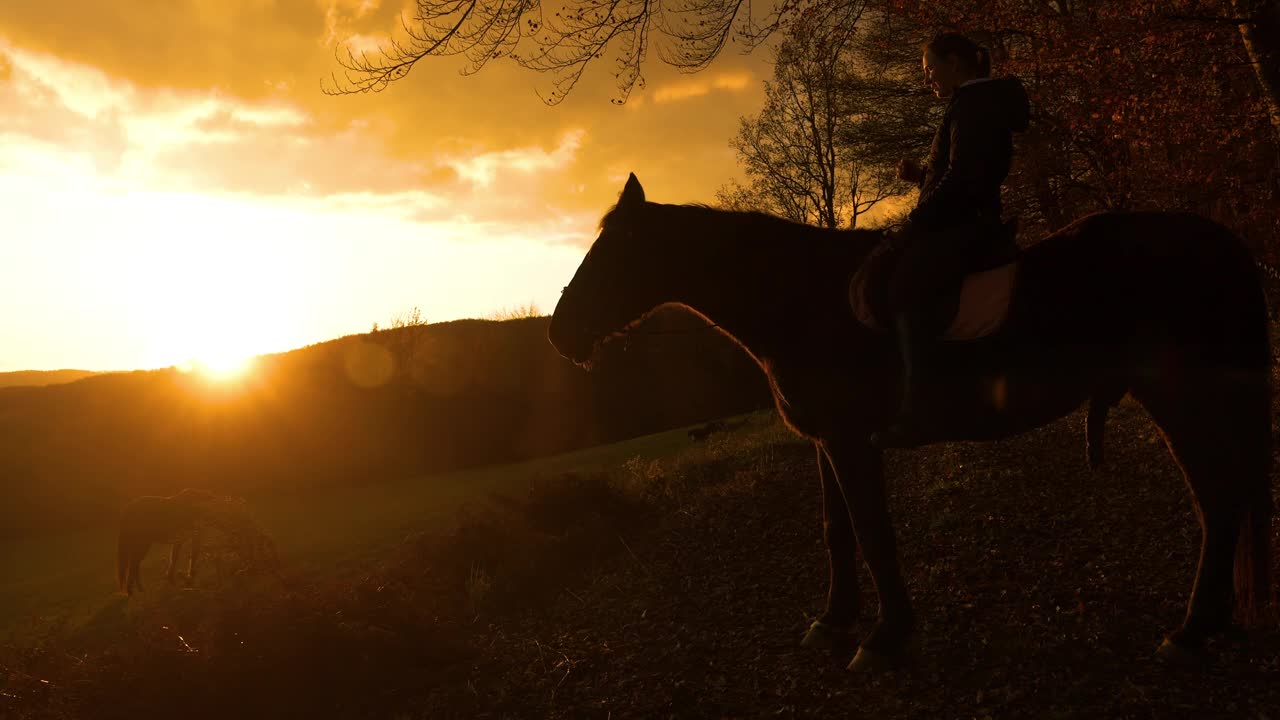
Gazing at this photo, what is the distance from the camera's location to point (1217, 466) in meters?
3.75

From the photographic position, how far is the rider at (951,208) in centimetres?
371

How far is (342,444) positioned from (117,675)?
1781 centimetres

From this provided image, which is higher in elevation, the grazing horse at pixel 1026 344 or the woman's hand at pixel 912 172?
the woman's hand at pixel 912 172

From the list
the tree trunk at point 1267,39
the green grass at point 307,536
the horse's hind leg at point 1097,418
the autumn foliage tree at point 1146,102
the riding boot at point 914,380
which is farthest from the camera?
the autumn foliage tree at point 1146,102

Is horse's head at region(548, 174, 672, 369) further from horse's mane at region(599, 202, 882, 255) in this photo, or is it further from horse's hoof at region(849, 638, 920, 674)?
horse's hoof at region(849, 638, 920, 674)

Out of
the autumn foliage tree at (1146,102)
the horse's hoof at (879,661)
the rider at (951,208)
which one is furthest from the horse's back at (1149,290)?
the autumn foliage tree at (1146,102)

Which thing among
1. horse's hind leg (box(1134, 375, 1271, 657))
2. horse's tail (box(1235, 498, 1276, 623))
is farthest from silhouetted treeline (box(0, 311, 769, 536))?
horse's tail (box(1235, 498, 1276, 623))

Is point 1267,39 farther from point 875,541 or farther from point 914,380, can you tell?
point 875,541

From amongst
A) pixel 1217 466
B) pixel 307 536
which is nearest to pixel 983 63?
pixel 1217 466

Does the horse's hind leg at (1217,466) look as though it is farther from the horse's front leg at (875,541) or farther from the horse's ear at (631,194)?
the horse's ear at (631,194)

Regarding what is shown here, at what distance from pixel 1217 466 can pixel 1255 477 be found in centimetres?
23

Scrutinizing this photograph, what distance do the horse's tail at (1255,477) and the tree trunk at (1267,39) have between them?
413 centimetres

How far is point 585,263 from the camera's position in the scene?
14.1 ft

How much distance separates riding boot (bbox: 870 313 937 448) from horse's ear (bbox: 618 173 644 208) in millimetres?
1661
